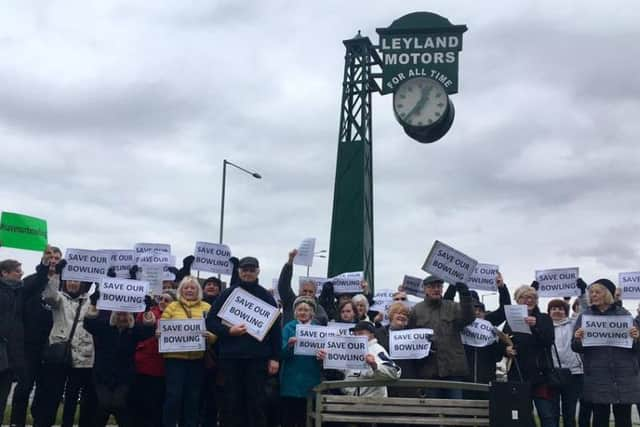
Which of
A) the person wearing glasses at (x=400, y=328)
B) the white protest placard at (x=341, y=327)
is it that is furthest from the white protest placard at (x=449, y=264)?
the white protest placard at (x=341, y=327)

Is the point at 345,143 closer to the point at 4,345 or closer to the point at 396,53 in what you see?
the point at 396,53

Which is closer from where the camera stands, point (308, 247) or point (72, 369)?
point (72, 369)

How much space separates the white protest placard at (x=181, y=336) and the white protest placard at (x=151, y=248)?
2.70 m

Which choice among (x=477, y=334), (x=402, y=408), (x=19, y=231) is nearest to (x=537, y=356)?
(x=477, y=334)

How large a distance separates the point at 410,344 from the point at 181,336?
221 centimetres

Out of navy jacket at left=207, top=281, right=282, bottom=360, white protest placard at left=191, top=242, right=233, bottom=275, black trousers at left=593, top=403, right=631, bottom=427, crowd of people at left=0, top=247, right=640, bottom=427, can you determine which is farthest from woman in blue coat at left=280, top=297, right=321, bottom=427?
black trousers at left=593, top=403, right=631, bottom=427

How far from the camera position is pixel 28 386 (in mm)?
8906

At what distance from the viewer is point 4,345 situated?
27.4ft

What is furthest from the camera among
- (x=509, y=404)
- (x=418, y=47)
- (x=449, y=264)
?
(x=418, y=47)

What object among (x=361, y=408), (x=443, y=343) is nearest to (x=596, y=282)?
(x=443, y=343)

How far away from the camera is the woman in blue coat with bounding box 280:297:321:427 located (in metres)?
8.50

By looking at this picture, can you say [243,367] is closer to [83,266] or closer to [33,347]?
[83,266]

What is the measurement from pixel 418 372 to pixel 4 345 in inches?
159

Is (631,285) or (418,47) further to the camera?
(418,47)
